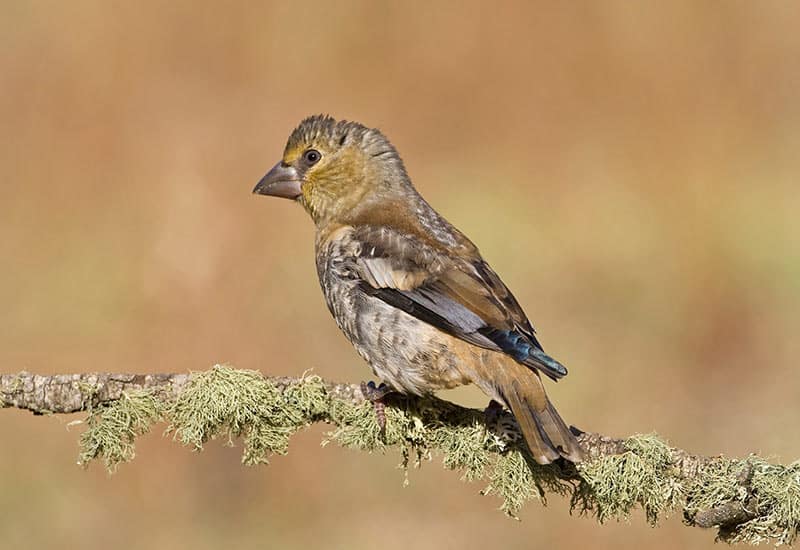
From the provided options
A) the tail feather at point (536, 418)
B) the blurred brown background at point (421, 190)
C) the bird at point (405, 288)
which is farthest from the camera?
the blurred brown background at point (421, 190)

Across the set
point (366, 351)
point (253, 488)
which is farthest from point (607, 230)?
point (366, 351)

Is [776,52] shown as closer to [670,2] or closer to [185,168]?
[670,2]

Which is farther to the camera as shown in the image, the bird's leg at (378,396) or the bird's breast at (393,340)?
the bird's breast at (393,340)

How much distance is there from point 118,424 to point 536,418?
1.53 metres

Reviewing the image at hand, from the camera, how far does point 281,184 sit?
6.48m

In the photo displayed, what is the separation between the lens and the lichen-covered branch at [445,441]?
482 centimetres

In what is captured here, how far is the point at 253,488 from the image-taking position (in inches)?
350

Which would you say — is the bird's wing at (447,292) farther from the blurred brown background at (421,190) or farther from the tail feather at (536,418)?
the blurred brown background at (421,190)

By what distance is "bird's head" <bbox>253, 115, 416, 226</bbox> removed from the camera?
6383 mm

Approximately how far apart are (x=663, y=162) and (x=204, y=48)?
3.88 metres

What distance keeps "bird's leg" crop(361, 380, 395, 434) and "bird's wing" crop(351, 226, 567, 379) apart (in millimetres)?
324

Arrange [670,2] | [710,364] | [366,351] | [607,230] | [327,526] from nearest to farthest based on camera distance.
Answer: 1. [366,351]
2. [327,526]
3. [710,364]
4. [607,230]
5. [670,2]

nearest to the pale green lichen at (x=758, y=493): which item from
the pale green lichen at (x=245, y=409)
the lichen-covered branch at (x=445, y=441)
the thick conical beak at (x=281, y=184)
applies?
the lichen-covered branch at (x=445, y=441)

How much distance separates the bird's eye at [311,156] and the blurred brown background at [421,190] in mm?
2957
